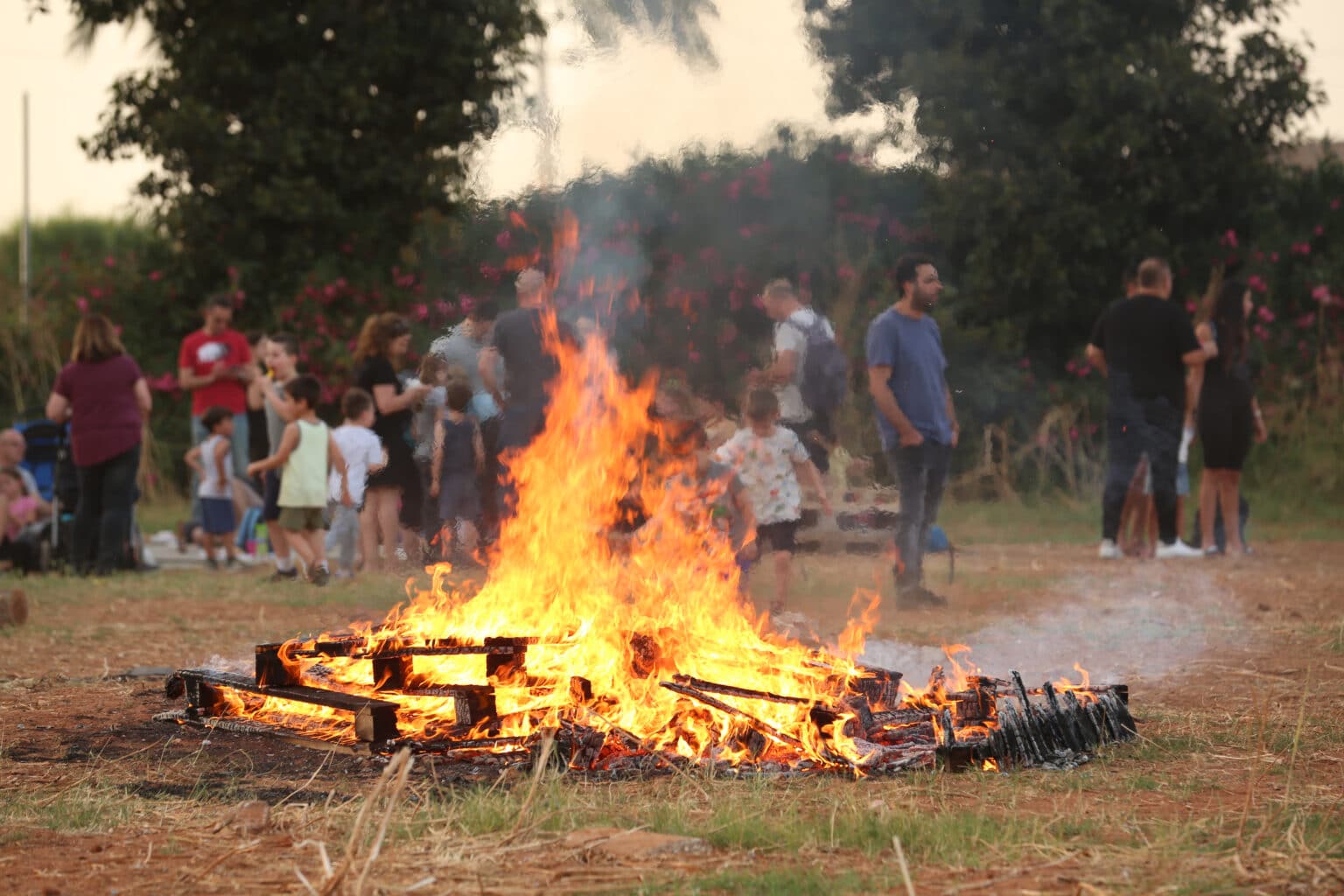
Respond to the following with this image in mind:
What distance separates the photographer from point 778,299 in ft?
25.6

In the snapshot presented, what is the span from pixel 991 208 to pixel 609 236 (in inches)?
259

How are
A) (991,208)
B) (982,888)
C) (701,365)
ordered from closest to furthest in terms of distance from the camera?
(982,888) → (701,365) → (991,208)

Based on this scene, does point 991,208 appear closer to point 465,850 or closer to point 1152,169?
point 1152,169

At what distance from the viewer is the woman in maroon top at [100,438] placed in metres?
10.7

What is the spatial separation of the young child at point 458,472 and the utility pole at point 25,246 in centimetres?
997

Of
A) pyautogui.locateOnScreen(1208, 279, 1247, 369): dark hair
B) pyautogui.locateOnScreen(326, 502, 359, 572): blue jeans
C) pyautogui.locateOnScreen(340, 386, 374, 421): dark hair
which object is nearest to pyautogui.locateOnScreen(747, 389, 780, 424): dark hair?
pyautogui.locateOnScreen(340, 386, 374, 421): dark hair

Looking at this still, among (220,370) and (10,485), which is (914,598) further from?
(10,485)

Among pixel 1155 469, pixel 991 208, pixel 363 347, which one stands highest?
pixel 991 208

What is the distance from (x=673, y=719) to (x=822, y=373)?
420 centimetres

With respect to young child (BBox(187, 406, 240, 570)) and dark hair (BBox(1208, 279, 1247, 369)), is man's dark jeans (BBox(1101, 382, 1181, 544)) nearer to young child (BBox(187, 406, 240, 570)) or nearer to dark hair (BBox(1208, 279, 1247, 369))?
dark hair (BBox(1208, 279, 1247, 369))

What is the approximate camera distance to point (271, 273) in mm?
18062

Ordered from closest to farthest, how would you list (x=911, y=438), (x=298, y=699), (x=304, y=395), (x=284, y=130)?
(x=298, y=699), (x=911, y=438), (x=304, y=395), (x=284, y=130)

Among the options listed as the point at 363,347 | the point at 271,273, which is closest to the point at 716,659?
the point at 363,347

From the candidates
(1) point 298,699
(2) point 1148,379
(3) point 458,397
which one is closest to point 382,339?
(3) point 458,397
